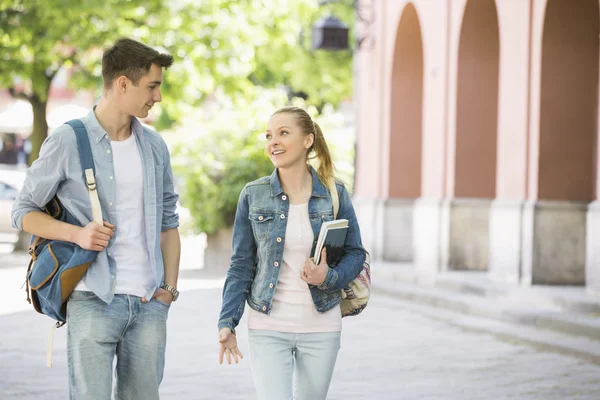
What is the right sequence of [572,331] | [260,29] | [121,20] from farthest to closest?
[260,29]
[121,20]
[572,331]

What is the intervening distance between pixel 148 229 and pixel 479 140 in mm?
12779

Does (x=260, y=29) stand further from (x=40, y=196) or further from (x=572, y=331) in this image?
(x=40, y=196)

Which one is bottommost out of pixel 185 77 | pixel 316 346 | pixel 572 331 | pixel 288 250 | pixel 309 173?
pixel 572 331

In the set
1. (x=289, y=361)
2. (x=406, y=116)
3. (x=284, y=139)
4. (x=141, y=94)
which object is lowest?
(x=289, y=361)

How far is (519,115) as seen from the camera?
47.3 feet

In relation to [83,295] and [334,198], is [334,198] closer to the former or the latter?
[334,198]

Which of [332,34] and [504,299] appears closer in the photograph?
[504,299]

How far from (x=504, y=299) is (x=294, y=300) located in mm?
9023

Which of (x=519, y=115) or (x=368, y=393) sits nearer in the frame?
(x=368, y=393)

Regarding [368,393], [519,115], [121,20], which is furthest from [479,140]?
[368,393]

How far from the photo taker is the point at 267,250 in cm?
473

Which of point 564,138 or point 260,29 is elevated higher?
point 260,29

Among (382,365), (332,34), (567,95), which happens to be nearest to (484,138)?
(567,95)

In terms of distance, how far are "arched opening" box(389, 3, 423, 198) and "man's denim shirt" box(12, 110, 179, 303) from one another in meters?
15.5
